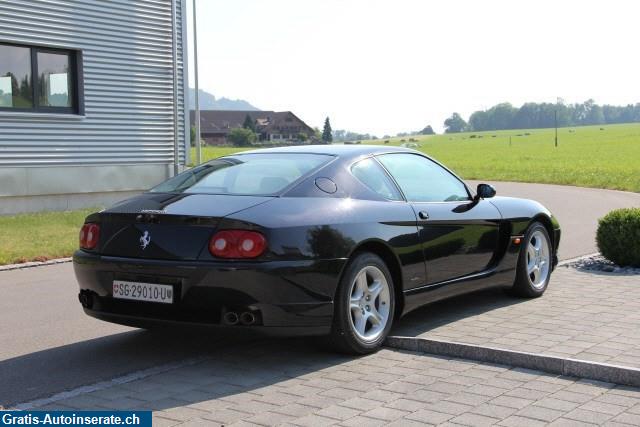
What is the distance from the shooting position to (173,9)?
19.5 m

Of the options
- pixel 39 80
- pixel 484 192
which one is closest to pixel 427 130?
pixel 39 80

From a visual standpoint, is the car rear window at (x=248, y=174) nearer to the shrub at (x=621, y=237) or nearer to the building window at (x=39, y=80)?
the shrub at (x=621, y=237)

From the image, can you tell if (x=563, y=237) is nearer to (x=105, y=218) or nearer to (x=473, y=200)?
(x=473, y=200)

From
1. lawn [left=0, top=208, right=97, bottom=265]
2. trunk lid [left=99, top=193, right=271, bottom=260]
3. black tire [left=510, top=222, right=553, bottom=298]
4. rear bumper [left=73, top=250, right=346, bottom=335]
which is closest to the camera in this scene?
rear bumper [left=73, top=250, right=346, bottom=335]

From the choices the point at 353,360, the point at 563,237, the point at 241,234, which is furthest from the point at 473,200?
the point at 563,237

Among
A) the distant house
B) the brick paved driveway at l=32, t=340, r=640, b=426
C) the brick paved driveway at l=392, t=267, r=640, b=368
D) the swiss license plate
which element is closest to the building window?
the brick paved driveway at l=392, t=267, r=640, b=368

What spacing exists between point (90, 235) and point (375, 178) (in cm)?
203

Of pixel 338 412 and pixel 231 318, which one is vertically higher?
pixel 231 318

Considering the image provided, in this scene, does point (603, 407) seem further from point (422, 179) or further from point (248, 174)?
point (248, 174)

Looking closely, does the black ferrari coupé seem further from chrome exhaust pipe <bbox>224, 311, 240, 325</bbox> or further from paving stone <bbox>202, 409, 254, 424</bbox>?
paving stone <bbox>202, 409, 254, 424</bbox>

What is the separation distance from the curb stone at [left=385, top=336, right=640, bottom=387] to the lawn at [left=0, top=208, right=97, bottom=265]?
6789 millimetres

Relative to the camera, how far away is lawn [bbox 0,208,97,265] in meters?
11.2

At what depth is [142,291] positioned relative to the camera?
17.2 feet

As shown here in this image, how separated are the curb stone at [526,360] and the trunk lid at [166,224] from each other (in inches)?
55.8
